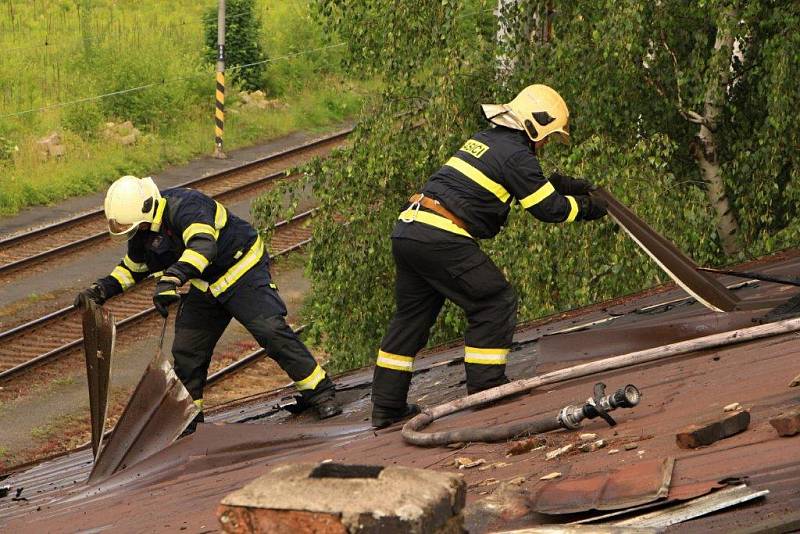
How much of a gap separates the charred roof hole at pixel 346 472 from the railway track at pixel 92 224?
1481cm

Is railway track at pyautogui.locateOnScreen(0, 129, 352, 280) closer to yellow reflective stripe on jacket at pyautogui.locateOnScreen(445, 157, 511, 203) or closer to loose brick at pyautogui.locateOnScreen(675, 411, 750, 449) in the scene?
yellow reflective stripe on jacket at pyautogui.locateOnScreen(445, 157, 511, 203)

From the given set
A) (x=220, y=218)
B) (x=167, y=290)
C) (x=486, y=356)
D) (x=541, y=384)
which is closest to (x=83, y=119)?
(x=220, y=218)

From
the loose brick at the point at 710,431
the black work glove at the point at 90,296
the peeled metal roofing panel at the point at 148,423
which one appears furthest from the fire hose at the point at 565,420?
the black work glove at the point at 90,296

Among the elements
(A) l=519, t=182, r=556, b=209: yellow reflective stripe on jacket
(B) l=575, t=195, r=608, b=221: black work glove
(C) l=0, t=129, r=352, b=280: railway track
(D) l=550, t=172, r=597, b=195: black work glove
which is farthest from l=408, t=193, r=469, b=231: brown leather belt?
(C) l=0, t=129, r=352, b=280: railway track

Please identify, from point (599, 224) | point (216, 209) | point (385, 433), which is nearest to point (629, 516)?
point (385, 433)

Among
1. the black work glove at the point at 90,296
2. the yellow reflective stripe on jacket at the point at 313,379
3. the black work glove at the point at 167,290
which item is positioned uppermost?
the black work glove at the point at 167,290

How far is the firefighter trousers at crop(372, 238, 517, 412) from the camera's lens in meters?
5.89

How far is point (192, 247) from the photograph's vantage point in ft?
22.1

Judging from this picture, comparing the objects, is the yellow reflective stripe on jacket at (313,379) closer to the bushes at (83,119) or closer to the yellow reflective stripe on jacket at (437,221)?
the yellow reflective stripe on jacket at (437,221)

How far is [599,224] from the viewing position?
9.40 metres

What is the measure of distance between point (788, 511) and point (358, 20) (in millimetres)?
8081

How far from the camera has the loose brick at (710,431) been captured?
380 cm

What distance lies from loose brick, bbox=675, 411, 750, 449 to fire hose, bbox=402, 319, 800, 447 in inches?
29.0

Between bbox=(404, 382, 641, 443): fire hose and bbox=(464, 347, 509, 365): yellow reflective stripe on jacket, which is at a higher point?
bbox=(404, 382, 641, 443): fire hose
